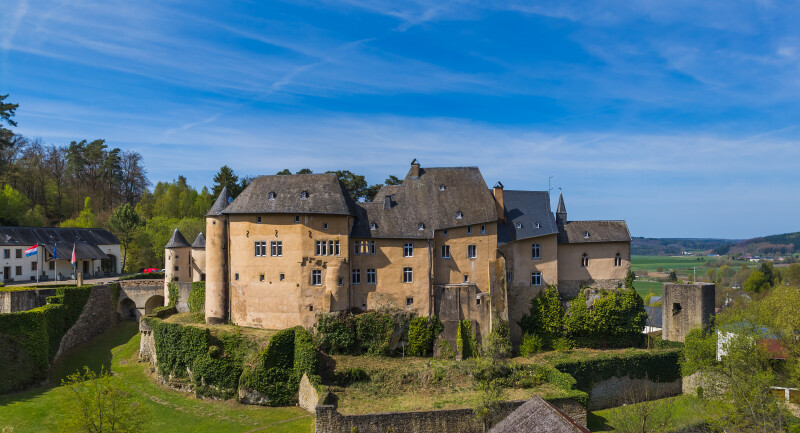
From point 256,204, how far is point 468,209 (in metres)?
15.0

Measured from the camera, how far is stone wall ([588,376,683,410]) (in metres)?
34.3

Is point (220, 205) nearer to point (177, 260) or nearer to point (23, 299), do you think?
point (177, 260)

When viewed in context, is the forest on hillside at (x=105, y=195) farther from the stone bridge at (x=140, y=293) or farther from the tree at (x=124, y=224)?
the stone bridge at (x=140, y=293)

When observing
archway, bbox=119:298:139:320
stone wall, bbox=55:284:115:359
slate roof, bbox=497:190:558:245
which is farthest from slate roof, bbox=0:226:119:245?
slate roof, bbox=497:190:558:245

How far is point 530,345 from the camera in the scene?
1449 inches

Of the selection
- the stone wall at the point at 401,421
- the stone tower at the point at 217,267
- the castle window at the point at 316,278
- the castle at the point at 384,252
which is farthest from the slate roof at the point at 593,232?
the stone tower at the point at 217,267

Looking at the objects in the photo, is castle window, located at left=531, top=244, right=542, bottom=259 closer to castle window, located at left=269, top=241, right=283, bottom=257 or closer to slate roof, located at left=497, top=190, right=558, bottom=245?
slate roof, located at left=497, top=190, right=558, bottom=245

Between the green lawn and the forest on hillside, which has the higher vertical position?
the forest on hillside

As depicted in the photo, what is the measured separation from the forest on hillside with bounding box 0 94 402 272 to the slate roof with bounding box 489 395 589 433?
124ft

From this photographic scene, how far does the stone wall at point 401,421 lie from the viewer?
85.2 ft

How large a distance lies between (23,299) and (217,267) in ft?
44.3

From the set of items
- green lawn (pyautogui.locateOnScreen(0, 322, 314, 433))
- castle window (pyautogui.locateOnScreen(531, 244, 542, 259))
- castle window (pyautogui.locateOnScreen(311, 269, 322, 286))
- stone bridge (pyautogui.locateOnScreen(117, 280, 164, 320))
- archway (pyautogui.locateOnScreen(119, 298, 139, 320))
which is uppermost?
castle window (pyautogui.locateOnScreen(531, 244, 542, 259))

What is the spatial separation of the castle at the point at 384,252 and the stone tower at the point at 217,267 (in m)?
0.07

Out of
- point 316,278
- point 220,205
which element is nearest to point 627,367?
point 316,278
